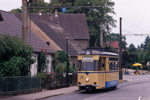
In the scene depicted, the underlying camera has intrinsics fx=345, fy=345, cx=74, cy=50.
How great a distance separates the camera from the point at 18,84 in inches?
951

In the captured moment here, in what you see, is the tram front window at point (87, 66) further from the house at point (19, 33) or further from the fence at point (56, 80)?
the house at point (19, 33)

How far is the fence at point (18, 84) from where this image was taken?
22.5m

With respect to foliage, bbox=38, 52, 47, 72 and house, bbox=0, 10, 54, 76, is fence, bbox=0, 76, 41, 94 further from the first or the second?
foliage, bbox=38, 52, 47, 72

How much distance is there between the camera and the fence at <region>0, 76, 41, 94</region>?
22453 mm

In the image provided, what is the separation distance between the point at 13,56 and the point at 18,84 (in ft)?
6.62

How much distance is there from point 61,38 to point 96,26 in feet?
65.9

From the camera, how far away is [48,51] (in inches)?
1507

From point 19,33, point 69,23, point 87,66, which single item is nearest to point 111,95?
point 87,66

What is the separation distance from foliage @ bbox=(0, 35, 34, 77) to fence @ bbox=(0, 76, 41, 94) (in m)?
0.51

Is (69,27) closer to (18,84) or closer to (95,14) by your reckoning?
(95,14)

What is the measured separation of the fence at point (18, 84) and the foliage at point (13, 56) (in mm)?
515

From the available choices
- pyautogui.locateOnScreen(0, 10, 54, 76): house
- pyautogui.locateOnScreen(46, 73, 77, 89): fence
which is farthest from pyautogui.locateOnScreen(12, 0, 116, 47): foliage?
pyautogui.locateOnScreen(46, 73, 77, 89): fence

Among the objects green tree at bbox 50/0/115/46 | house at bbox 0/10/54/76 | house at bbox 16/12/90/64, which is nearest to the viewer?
house at bbox 0/10/54/76

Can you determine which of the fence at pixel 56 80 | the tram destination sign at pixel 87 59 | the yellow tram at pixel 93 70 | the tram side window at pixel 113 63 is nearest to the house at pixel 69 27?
the fence at pixel 56 80
